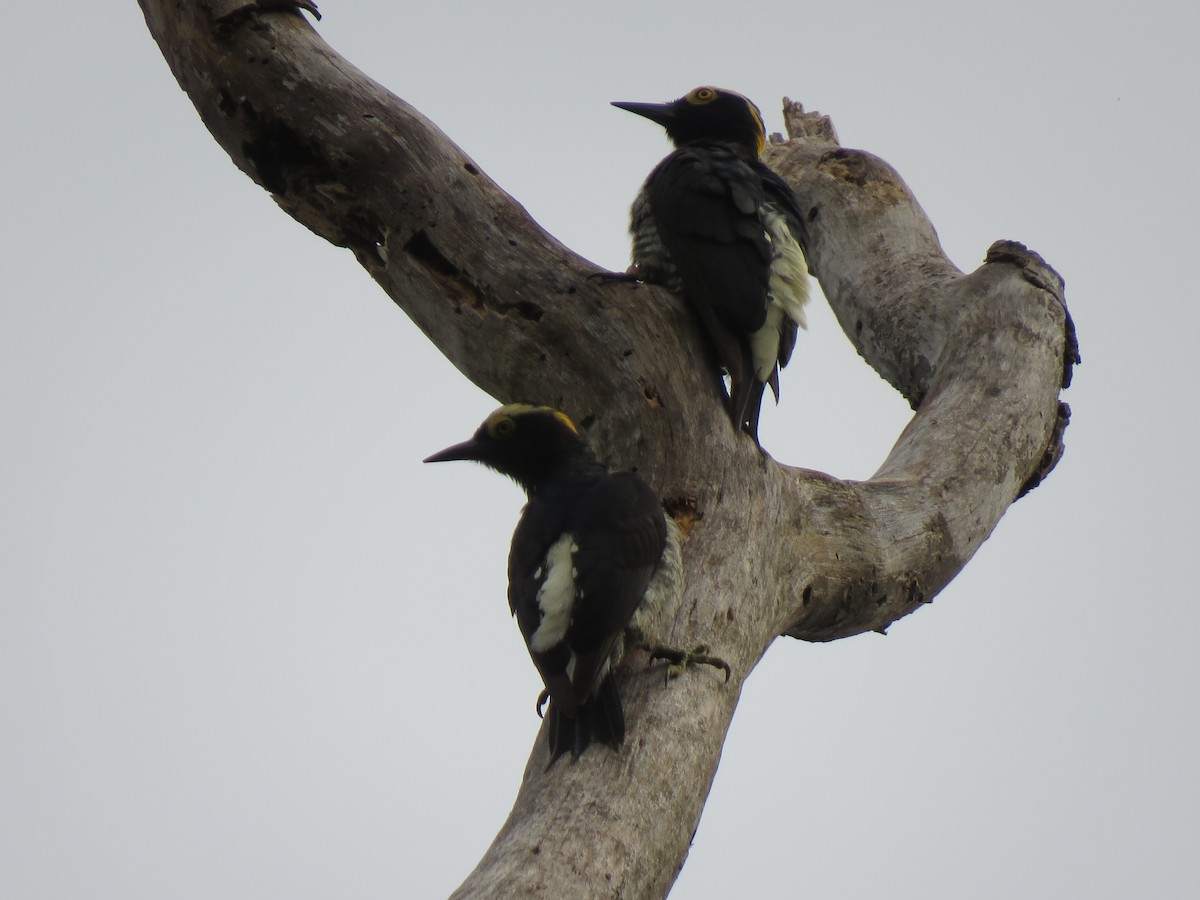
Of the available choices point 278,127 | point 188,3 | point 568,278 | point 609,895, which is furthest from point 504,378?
point 609,895

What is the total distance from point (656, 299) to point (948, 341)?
157cm

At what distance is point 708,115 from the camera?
563 cm

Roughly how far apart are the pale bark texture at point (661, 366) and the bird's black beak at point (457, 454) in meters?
0.23

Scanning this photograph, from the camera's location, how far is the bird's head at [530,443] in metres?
3.80

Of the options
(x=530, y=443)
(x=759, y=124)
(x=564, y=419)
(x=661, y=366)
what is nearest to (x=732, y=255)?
(x=661, y=366)

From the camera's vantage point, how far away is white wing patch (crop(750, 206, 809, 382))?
4.23 metres

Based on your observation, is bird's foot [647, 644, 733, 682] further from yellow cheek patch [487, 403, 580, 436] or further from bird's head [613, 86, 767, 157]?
bird's head [613, 86, 767, 157]

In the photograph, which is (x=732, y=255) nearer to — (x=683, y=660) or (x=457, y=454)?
(x=457, y=454)

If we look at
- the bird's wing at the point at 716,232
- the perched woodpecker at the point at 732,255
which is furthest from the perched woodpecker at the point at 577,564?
the bird's wing at the point at 716,232

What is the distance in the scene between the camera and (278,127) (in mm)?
4082

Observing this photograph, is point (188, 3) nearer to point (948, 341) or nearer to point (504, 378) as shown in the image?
point (504, 378)

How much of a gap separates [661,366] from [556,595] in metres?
0.92

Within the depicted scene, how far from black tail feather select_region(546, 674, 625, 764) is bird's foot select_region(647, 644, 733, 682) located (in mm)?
208

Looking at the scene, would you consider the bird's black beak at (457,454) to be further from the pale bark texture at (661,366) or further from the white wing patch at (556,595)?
the white wing patch at (556,595)
